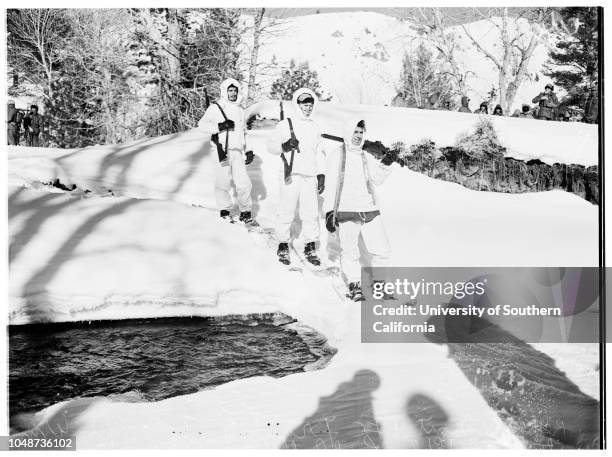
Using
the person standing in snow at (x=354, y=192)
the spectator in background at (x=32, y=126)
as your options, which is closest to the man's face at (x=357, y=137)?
the person standing in snow at (x=354, y=192)

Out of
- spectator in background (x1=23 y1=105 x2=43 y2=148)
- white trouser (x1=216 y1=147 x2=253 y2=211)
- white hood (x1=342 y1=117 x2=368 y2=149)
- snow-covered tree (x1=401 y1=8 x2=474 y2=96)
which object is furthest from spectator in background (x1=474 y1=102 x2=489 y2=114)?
spectator in background (x1=23 y1=105 x2=43 y2=148)

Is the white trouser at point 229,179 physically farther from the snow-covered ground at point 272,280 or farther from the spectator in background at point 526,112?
the spectator in background at point 526,112

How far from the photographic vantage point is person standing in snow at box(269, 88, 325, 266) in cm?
535

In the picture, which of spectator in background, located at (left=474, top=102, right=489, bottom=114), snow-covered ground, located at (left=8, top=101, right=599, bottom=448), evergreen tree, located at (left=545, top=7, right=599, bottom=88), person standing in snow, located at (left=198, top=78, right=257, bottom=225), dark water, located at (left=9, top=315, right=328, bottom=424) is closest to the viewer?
snow-covered ground, located at (left=8, top=101, right=599, bottom=448)

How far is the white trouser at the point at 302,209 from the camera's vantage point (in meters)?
5.35

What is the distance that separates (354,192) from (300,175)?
498 mm

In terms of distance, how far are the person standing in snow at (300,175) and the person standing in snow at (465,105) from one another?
1199 mm

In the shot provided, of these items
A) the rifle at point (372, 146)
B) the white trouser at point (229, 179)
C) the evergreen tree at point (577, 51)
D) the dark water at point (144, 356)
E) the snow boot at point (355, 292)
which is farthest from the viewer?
the white trouser at point (229, 179)

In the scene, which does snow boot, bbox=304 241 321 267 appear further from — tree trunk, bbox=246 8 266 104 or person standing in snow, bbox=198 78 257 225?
tree trunk, bbox=246 8 266 104

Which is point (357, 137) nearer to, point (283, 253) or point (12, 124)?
point (283, 253)

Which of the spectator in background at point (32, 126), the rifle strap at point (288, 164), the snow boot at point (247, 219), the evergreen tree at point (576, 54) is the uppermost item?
the evergreen tree at point (576, 54)

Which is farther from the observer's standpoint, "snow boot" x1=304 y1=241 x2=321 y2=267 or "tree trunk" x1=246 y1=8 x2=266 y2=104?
"snow boot" x1=304 y1=241 x2=321 y2=267

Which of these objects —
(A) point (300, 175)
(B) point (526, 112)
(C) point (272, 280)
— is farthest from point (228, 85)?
(B) point (526, 112)

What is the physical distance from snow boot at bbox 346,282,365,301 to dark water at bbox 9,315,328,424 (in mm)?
480
